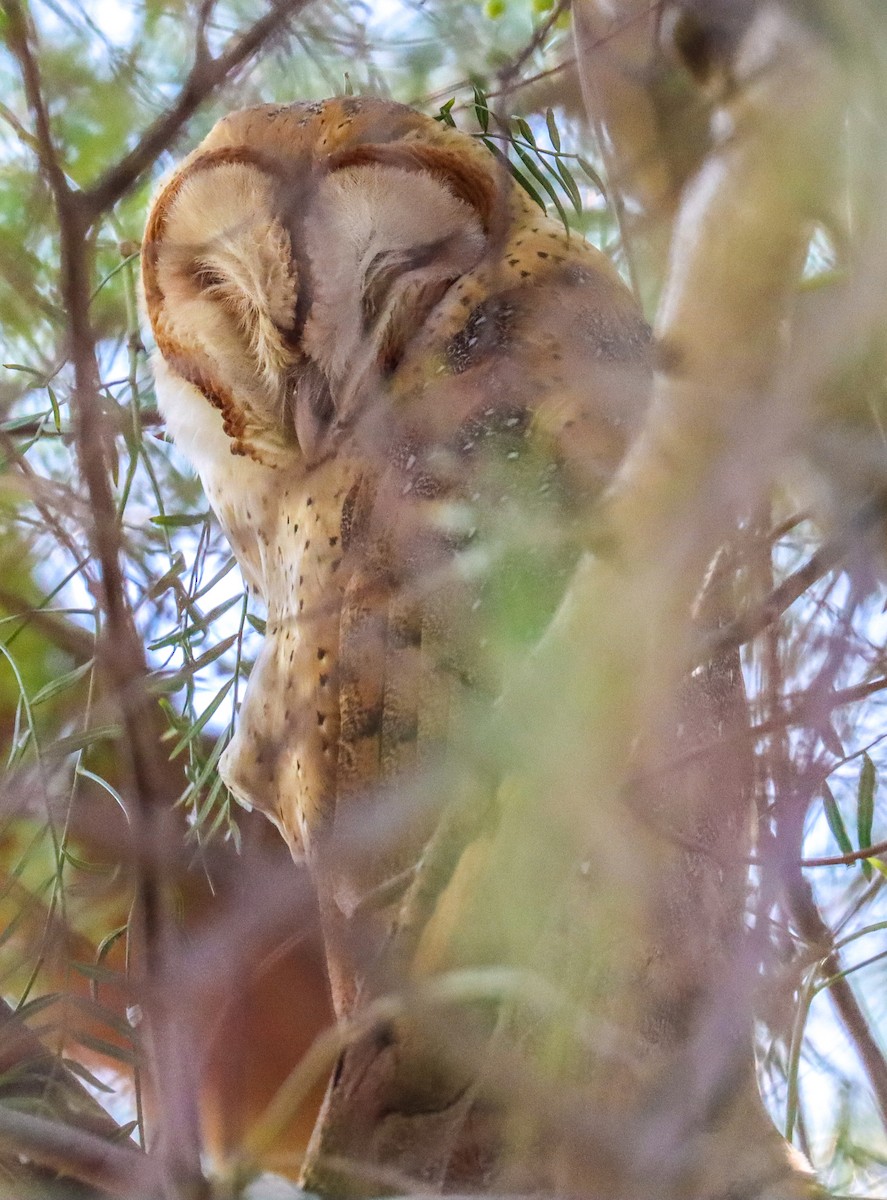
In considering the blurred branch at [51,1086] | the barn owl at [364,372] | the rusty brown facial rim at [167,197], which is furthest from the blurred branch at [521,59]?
the blurred branch at [51,1086]

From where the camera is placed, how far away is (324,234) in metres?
0.97

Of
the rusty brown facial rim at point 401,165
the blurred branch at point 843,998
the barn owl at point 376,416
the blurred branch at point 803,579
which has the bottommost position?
the blurred branch at point 843,998

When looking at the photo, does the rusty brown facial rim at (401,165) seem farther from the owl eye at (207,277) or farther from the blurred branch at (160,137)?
the blurred branch at (160,137)

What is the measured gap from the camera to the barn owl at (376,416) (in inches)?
33.5

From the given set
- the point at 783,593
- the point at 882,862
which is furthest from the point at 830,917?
the point at 783,593

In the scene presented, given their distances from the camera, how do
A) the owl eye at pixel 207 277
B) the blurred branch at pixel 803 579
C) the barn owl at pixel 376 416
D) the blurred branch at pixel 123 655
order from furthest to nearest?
1. the owl eye at pixel 207 277
2. the barn owl at pixel 376 416
3. the blurred branch at pixel 803 579
4. the blurred branch at pixel 123 655

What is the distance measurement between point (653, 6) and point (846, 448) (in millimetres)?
350

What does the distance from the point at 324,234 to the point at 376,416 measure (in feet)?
0.55

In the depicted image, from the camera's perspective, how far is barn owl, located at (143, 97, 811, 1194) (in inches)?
33.5

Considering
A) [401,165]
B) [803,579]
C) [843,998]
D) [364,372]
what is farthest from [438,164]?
[843,998]

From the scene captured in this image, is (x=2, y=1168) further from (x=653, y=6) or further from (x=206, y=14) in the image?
(x=653, y=6)

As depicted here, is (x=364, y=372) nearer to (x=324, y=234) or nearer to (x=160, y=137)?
(x=324, y=234)

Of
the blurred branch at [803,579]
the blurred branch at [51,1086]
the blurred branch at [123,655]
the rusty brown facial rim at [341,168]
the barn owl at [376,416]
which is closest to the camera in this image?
the blurred branch at [123,655]

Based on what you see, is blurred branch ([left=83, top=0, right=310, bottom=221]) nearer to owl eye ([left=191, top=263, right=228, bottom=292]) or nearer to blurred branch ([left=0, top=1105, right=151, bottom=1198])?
blurred branch ([left=0, top=1105, right=151, bottom=1198])
